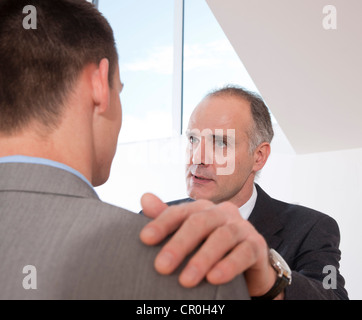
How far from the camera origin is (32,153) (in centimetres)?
70

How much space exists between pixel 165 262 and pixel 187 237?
5 cm

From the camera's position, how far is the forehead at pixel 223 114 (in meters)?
2.06

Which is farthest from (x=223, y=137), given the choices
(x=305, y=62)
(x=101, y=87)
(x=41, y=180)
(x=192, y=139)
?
(x=305, y=62)

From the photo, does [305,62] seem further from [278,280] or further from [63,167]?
[63,167]

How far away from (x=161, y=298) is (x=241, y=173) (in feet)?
Result: 4.92

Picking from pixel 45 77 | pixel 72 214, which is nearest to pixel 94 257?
pixel 72 214

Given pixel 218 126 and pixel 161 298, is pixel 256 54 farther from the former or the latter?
pixel 161 298

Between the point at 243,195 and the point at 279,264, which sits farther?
the point at 243,195

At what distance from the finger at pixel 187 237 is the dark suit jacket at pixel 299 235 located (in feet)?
3.08

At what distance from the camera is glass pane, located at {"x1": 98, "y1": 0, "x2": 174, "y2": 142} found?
530cm

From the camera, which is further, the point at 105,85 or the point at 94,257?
the point at 105,85

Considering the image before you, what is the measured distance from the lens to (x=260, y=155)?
213 centimetres

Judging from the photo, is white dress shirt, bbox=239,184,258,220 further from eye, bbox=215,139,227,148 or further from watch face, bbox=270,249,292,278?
watch face, bbox=270,249,292,278

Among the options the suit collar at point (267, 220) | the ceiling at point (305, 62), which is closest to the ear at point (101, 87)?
the suit collar at point (267, 220)
